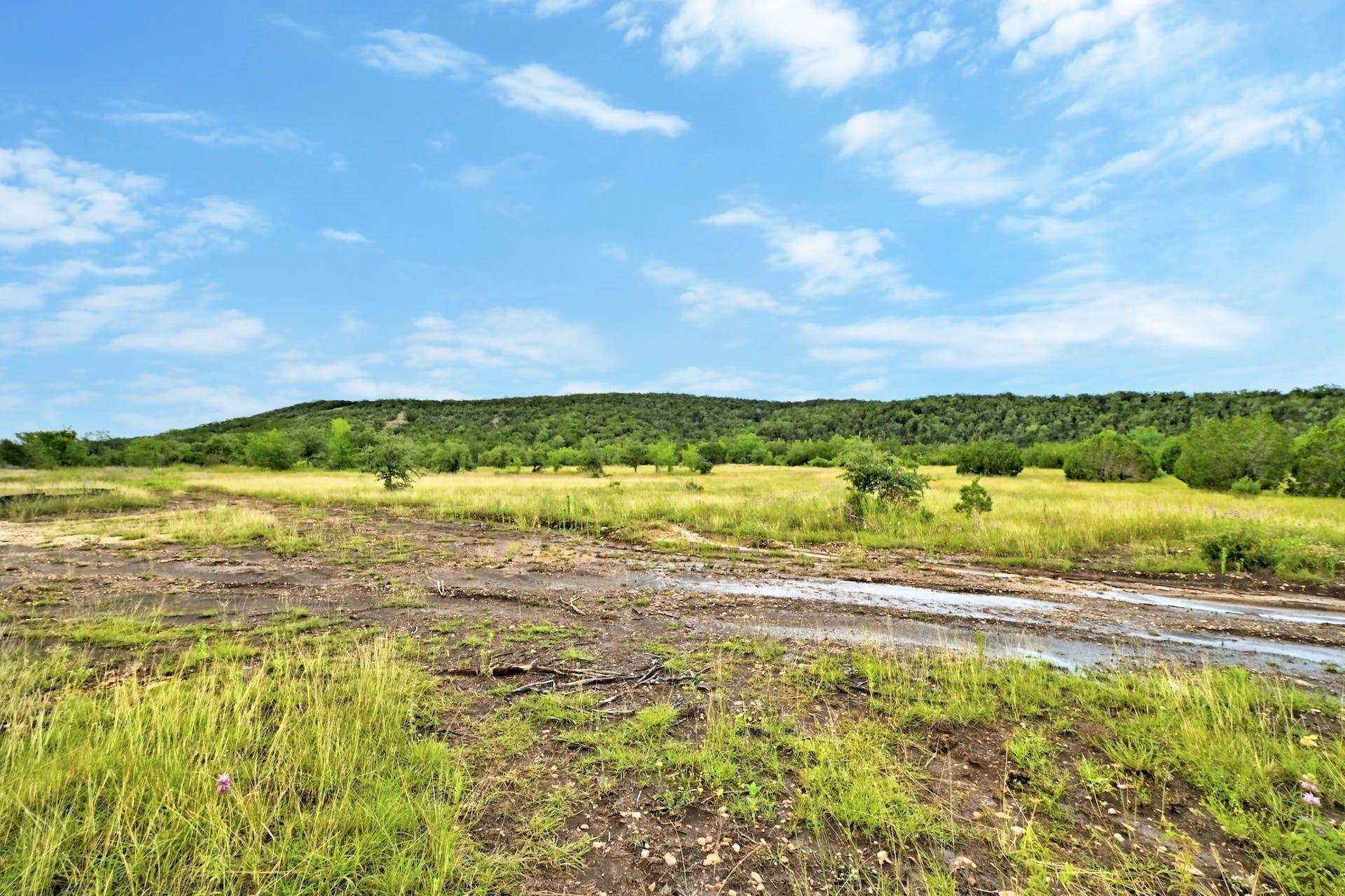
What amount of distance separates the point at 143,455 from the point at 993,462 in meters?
109

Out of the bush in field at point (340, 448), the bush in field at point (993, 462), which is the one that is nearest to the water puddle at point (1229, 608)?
the bush in field at point (993, 462)

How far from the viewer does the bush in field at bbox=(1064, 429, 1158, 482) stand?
4812cm

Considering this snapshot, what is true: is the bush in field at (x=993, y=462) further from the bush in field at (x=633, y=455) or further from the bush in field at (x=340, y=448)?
the bush in field at (x=340, y=448)

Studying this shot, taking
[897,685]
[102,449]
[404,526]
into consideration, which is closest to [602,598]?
[897,685]

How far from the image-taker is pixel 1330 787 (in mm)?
4574

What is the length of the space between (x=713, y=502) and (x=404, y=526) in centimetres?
1272

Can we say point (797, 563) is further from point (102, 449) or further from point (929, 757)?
point (102, 449)

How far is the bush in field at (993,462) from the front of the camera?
182 ft

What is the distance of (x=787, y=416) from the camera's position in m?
129

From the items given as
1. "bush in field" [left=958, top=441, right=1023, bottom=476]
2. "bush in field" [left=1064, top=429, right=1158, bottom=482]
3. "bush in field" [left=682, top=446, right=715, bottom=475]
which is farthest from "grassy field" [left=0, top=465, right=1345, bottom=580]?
"bush in field" [left=682, top=446, right=715, bottom=475]

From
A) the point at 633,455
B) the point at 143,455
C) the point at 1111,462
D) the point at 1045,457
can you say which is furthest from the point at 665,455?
the point at 143,455

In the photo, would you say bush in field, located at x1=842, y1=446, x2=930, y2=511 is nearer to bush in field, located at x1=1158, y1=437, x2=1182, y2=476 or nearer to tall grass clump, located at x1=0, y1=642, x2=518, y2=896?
tall grass clump, located at x1=0, y1=642, x2=518, y2=896

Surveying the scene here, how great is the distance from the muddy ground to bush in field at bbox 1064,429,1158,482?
43.2m

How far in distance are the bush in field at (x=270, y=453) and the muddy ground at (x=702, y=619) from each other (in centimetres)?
6626
